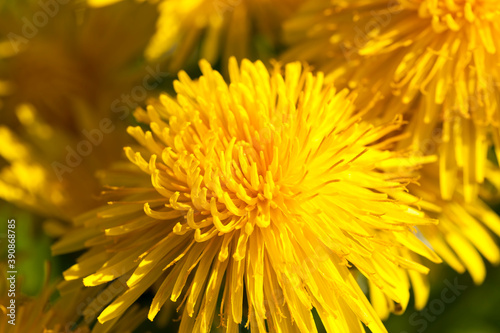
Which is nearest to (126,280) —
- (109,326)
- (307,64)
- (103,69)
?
(109,326)

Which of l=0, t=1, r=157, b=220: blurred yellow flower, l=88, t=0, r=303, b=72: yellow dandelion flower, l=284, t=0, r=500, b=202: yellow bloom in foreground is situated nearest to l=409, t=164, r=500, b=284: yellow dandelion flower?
l=284, t=0, r=500, b=202: yellow bloom in foreground

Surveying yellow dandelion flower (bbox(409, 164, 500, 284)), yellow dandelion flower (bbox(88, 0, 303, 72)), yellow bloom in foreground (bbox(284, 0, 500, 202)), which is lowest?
yellow dandelion flower (bbox(409, 164, 500, 284))

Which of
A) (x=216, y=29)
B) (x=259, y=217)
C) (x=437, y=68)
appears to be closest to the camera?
(x=259, y=217)

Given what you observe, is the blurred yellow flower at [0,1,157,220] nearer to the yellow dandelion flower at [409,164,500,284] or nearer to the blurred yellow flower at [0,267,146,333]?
the blurred yellow flower at [0,267,146,333]

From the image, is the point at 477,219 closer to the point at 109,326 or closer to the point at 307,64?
the point at 307,64

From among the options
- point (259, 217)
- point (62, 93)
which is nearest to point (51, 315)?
point (259, 217)

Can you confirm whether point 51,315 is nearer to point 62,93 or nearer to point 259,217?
point 259,217
